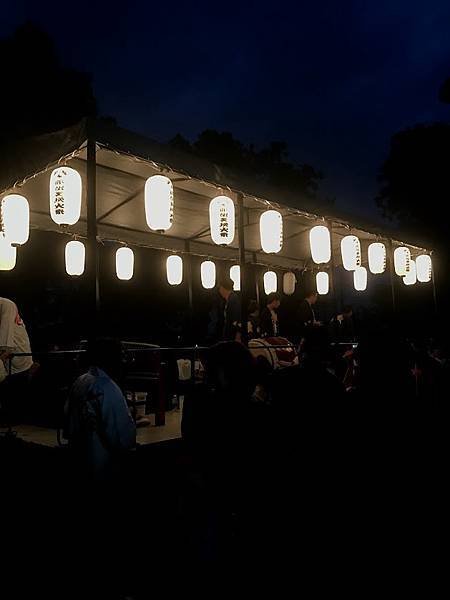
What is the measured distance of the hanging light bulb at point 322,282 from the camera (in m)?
17.6

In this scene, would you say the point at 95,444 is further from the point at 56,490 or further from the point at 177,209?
the point at 177,209

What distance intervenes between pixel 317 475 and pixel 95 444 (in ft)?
7.21

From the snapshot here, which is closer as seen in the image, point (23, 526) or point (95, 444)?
point (95, 444)

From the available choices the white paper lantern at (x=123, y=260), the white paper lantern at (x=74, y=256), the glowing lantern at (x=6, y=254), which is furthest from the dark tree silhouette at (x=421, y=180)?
the glowing lantern at (x=6, y=254)

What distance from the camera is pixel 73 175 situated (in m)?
7.55

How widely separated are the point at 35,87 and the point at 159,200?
11.7m

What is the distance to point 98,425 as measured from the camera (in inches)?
177

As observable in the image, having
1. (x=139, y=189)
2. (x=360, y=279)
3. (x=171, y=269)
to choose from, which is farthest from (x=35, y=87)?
(x=360, y=279)

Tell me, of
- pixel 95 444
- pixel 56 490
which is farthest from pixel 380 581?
pixel 56 490

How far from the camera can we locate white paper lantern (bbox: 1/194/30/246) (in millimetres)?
7816

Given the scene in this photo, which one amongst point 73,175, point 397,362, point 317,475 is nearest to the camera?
point 317,475

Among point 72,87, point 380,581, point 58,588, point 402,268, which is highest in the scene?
point 72,87

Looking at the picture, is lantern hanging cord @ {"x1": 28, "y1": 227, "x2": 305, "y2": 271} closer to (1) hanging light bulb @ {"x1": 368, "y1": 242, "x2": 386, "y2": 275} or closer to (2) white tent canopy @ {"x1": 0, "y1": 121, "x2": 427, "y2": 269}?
(2) white tent canopy @ {"x1": 0, "y1": 121, "x2": 427, "y2": 269}

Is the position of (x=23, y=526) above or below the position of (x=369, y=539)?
below
